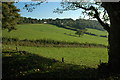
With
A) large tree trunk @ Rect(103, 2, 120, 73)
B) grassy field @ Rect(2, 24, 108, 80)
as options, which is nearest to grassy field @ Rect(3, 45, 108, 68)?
grassy field @ Rect(2, 24, 108, 80)

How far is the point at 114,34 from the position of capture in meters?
9.45

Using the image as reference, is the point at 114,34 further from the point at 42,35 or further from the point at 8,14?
the point at 42,35

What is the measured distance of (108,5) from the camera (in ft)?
29.7

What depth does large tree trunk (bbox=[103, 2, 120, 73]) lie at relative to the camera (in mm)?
8805

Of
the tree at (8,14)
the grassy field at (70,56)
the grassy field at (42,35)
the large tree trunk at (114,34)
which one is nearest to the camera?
the large tree trunk at (114,34)

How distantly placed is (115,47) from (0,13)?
37.7 m

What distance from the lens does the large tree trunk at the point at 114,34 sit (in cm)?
881

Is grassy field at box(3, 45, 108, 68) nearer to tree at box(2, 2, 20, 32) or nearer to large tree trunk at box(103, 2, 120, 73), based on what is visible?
tree at box(2, 2, 20, 32)

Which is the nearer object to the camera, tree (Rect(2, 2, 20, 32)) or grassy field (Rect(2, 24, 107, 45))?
tree (Rect(2, 2, 20, 32))

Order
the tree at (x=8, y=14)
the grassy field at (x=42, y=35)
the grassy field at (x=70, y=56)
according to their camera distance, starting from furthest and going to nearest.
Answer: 1. the grassy field at (x=42, y=35)
2. the tree at (x=8, y=14)
3. the grassy field at (x=70, y=56)

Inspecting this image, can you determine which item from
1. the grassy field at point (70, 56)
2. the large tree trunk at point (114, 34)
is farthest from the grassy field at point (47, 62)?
the large tree trunk at point (114, 34)

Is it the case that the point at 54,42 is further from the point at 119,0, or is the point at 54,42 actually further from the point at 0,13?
the point at 119,0

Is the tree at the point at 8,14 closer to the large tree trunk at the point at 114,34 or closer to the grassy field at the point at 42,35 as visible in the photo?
the grassy field at the point at 42,35

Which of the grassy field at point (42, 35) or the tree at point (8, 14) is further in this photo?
the grassy field at point (42, 35)
